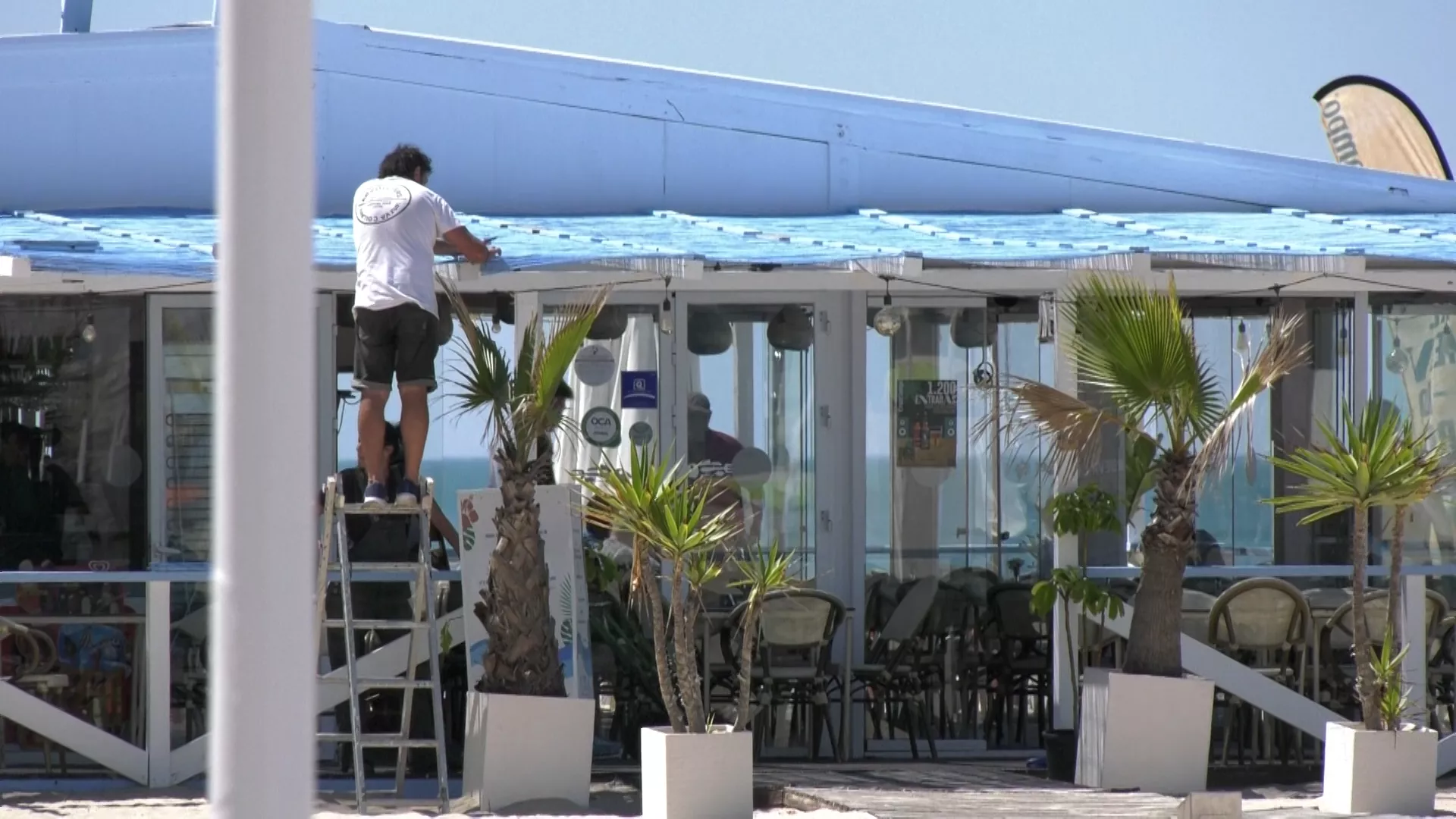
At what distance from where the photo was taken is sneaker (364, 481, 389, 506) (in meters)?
7.99

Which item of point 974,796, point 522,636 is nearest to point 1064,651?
point 974,796

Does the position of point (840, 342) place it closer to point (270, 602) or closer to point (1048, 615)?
point (1048, 615)

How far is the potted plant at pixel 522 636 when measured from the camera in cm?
809

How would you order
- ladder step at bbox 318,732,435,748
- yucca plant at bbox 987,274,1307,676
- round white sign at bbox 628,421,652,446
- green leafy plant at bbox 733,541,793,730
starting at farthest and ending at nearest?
round white sign at bbox 628,421,652,446 → yucca plant at bbox 987,274,1307,676 → ladder step at bbox 318,732,435,748 → green leafy plant at bbox 733,541,793,730

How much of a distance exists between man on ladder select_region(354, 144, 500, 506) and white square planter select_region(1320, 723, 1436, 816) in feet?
13.2

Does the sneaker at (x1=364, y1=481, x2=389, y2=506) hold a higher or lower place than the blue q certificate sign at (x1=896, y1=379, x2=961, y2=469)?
lower

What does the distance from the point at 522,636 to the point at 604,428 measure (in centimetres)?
282

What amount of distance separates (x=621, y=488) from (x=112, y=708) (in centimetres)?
295

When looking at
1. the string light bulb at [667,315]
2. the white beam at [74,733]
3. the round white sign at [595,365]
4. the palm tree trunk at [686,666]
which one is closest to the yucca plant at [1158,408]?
the palm tree trunk at [686,666]

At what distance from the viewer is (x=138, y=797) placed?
8641 mm

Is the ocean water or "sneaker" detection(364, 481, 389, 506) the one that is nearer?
"sneaker" detection(364, 481, 389, 506)

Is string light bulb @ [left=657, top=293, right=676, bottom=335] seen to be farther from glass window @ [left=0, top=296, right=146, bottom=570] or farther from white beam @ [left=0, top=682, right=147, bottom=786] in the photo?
white beam @ [left=0, top=682, right=147, bottom=786]

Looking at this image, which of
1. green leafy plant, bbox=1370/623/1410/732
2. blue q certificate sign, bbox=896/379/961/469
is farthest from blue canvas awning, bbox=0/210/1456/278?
green leafy plant, bbox=1370/623/1410/732

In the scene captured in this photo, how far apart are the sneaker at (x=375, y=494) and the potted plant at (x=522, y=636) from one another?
506mm
